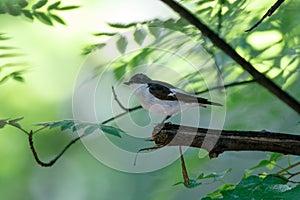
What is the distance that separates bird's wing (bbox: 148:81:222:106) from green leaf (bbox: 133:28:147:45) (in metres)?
0.04

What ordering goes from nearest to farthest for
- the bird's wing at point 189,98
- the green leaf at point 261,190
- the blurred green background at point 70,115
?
the green leaf at point 261,190
the bird's wing at point 189,98
the blurred green background at point 70,115

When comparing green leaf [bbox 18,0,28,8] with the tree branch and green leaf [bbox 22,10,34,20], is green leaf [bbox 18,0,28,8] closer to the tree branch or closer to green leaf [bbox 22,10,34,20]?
green leaf [bbox 22,10,34,20]

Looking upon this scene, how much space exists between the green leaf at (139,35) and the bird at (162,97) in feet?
0.13

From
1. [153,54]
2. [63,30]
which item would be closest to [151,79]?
[153,54]

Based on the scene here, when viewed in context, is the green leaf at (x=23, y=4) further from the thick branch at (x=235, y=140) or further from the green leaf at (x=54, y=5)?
the thick branch at (x=235, y=140)

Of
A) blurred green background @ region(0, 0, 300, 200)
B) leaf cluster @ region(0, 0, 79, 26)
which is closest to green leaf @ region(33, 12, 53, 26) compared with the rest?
leaf cluster @ region(0, 0, 79, 26)

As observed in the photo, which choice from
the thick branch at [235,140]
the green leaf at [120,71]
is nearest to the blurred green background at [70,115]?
the green leaf at [120,71]

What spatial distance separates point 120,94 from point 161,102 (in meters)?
0.07

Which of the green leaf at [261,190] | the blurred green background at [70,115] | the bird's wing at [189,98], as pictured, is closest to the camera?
the green leaf at [261,190]

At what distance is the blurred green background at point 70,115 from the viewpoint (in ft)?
2.10

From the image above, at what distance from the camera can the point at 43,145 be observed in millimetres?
1047

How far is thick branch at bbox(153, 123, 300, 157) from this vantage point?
1.28 ft

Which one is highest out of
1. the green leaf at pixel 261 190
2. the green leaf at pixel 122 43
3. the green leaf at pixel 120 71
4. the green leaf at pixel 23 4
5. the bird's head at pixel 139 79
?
the green leaf at pixel 23 4

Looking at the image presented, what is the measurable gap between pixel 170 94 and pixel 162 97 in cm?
1
